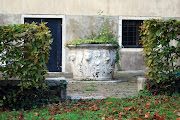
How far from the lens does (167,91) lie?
6.00m

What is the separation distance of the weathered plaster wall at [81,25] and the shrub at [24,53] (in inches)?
298

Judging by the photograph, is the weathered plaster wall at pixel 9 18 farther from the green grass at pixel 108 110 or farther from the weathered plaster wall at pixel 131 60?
the green grass at pixel 108 110

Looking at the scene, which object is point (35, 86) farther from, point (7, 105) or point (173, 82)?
point (173, 82)

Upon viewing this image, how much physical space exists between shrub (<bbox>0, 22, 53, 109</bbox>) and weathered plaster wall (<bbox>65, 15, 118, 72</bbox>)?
298 inches

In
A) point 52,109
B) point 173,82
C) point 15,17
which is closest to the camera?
point 52,109

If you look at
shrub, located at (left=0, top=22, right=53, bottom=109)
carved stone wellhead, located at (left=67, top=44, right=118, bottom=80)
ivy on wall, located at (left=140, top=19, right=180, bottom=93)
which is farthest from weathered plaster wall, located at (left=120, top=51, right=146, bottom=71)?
shrub, located at (left=0, top=22, right=53, bottom=109)

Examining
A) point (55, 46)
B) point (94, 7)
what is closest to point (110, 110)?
point (55, 46)

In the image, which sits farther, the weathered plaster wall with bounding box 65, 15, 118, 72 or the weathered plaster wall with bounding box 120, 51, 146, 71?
the weathered plaster wall with bounding box 120, 51, 146, 71

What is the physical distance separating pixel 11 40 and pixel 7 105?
1006mm

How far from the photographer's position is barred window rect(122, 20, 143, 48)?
42.9 ft

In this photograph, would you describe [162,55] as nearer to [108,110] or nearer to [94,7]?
[108,110]

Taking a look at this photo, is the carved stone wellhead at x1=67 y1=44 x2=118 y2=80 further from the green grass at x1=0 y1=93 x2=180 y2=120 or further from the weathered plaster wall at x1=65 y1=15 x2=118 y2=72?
the weathered plaster wall at x1=65 y1=15 x2=118 y2=72

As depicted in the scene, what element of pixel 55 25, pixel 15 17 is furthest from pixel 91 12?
pixel 15 17

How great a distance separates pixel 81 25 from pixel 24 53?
7801 millimetres
